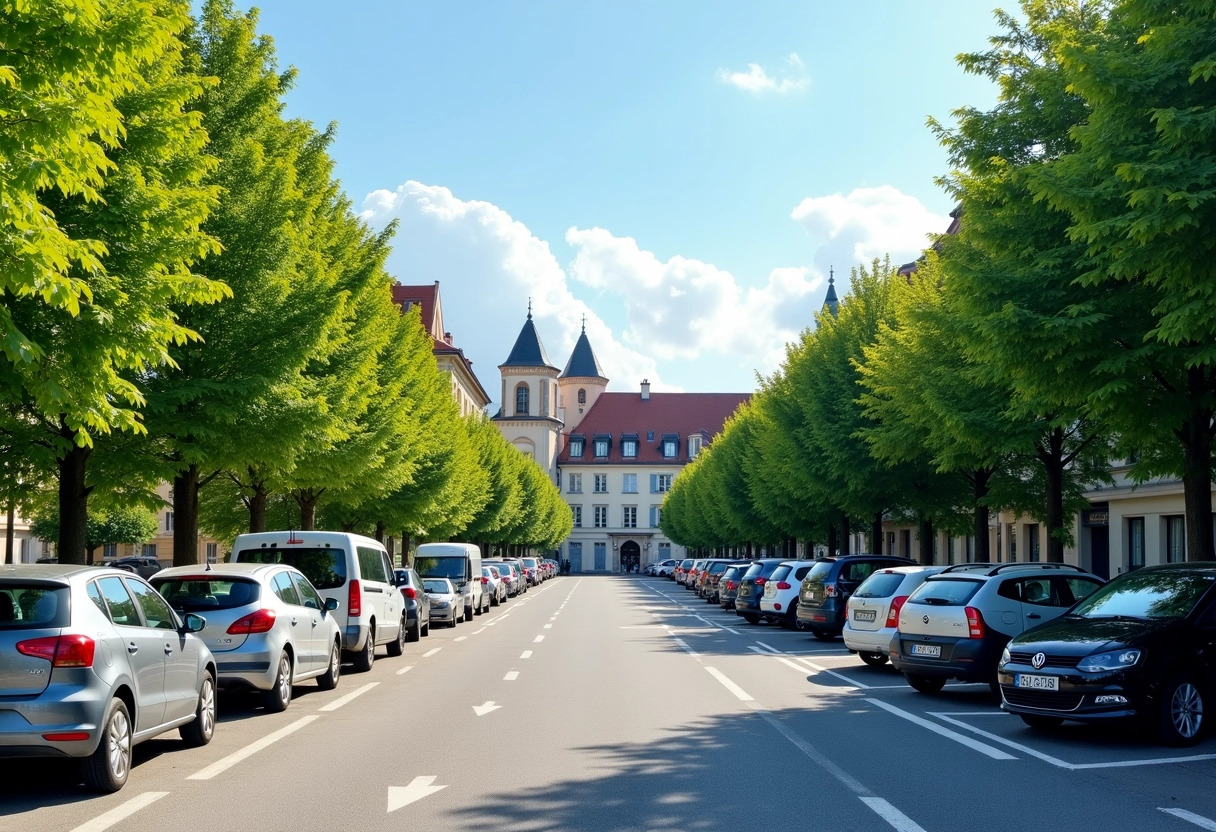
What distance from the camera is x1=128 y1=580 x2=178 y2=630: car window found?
991cm

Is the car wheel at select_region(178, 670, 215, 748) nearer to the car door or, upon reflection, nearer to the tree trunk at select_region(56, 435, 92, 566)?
the car door

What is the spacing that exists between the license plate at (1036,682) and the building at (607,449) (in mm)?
117813

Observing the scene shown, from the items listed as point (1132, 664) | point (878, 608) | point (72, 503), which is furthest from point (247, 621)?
point (878, 608)

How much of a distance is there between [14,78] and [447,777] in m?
5.90

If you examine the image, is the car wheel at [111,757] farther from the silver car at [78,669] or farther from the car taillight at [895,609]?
the car taillight at [895,609]

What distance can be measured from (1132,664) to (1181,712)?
69cm

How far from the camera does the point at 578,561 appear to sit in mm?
136125

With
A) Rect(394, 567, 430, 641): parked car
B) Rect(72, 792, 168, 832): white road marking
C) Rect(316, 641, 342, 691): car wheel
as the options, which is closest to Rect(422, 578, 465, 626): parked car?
Rect(394, 567, 430, 641): parked car

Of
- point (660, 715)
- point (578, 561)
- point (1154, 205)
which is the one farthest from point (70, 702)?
point (578, 561)

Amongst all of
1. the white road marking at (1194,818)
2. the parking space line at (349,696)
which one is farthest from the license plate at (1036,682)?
the parking space line at (349,696)

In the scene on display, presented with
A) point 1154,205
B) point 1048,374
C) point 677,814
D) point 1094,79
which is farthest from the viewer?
point 1048,374

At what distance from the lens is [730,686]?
1666 centimetres

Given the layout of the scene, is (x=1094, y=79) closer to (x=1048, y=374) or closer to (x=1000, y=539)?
(x=1048, y=374)

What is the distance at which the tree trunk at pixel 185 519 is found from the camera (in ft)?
70.4
